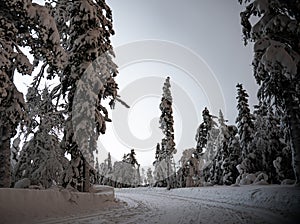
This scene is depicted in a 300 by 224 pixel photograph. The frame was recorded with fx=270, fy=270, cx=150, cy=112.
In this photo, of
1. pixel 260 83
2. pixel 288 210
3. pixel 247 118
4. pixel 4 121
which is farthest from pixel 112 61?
pixel 247 118

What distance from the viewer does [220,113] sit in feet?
158

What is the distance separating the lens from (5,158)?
12.0 metres

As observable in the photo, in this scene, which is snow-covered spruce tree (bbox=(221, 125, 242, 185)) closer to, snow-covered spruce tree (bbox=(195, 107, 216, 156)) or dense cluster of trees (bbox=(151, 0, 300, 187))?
dense cluster of trees (bbox=(151, 0, 300, 187))

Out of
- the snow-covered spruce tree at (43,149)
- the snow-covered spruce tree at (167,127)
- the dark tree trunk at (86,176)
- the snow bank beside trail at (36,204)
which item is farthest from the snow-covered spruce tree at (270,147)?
the snow bank beside trail at (36,204)

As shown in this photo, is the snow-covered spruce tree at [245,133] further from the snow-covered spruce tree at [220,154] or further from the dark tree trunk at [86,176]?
the dark tree trunk at [86,176]

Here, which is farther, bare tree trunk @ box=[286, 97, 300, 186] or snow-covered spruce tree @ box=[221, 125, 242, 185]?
snow-covered spruce tree @ box=[221, 125, 242, 185]

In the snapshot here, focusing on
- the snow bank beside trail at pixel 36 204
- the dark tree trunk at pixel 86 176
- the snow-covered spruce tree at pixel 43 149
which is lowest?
the snow bank beside trail at pixel 36 204

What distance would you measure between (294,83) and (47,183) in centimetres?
1621

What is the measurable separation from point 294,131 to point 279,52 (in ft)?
16.2

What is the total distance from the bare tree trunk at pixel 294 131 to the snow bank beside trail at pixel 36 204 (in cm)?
→ 1048

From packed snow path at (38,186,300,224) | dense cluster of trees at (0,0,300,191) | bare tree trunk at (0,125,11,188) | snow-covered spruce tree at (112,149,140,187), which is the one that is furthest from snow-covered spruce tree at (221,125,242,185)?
snow-covered spruce tree at (112,149,140,187)

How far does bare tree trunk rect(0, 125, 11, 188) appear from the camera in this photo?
11750 millimetres

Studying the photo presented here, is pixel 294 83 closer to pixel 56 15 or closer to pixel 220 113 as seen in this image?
pixel 56 15

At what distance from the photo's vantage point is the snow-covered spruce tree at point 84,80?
15.8 metres
